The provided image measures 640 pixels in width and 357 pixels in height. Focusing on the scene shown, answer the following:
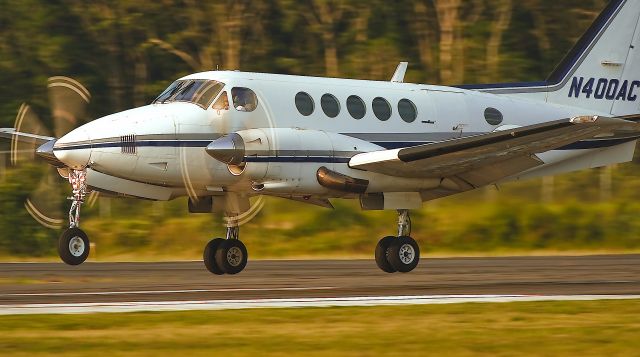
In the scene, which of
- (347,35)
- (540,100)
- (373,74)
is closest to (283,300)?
(540,100)

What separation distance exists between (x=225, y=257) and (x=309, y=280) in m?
2.03

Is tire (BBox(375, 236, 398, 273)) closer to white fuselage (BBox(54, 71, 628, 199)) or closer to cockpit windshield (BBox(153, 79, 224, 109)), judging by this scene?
white fuselage (BBox(54, 71, 628, 199))

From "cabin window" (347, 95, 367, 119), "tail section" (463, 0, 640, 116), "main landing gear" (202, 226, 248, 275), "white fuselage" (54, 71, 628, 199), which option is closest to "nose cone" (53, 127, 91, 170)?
"white fuselage" (54, 71, 628, 199)

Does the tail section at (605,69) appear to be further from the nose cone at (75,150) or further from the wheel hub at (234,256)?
the nose cone at (75,150)

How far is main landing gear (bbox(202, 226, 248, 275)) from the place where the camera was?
Result: 70.7 feet

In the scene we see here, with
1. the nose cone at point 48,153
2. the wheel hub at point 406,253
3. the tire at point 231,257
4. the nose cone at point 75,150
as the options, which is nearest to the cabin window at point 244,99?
the nose cone at point 75,150

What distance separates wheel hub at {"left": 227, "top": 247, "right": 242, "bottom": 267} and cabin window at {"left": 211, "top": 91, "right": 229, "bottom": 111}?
288 centimetres

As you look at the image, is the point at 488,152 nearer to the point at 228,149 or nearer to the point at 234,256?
the point at 228,149

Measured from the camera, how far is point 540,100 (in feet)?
80.5

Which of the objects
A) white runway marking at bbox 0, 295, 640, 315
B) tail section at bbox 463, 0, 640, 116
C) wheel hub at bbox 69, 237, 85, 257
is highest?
tail section at bbox 463, 0, 640, 116

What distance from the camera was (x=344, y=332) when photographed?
43.3ft

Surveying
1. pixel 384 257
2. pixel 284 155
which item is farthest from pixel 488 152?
pixel 284 155

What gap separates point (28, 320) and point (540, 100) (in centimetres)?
1352

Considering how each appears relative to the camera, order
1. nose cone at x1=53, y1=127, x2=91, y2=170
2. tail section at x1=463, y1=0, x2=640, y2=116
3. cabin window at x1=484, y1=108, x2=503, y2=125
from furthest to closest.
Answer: tail section at x1=463, y1=0, x2=640, y2=116 → cabin window at x1=484, y1=108, x2=503, y2=125 → nose cone at x1=53, y1=127, x2=91, y2=170
